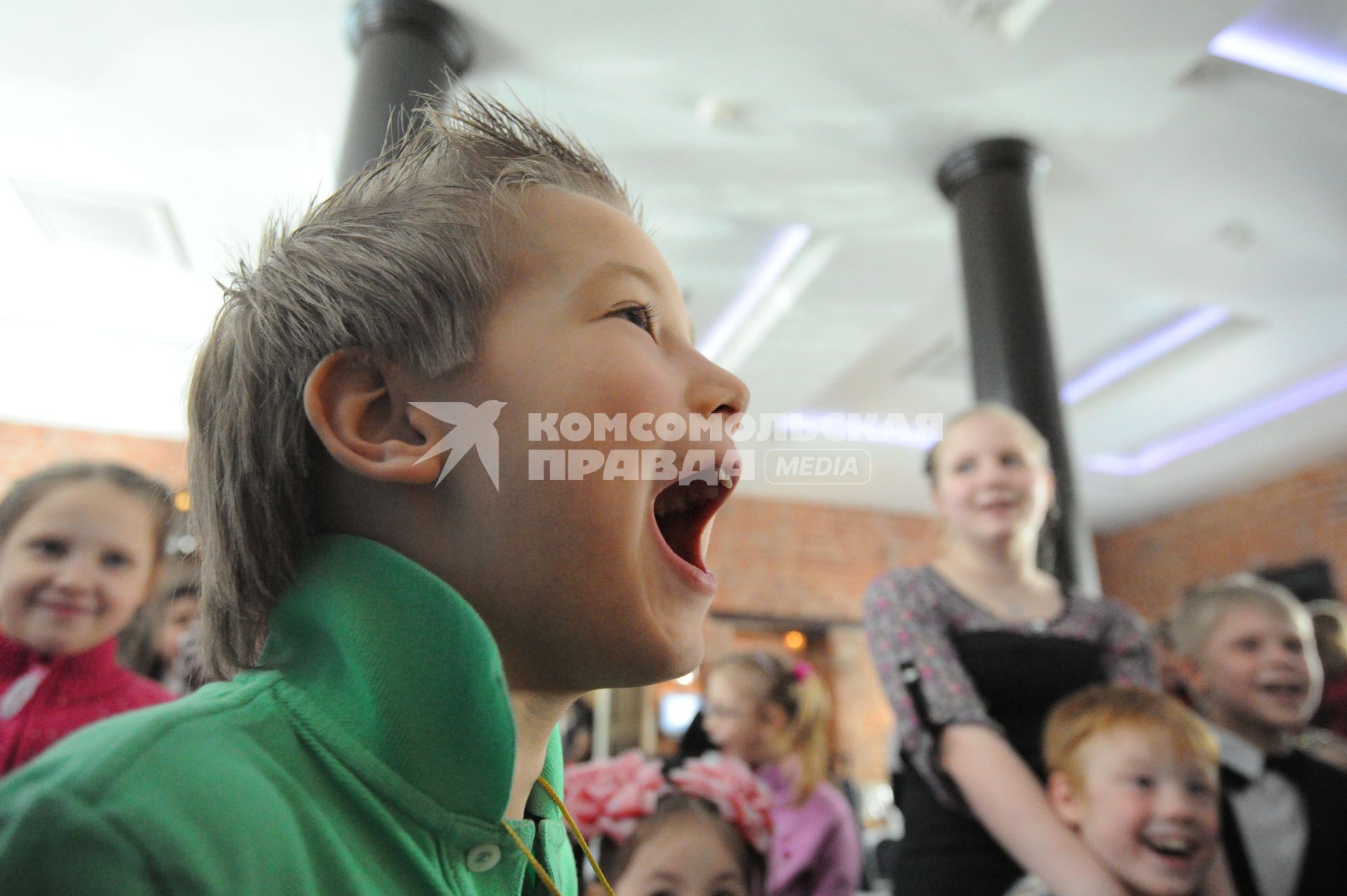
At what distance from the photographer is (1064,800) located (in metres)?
1.26

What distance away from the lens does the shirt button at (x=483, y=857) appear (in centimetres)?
47

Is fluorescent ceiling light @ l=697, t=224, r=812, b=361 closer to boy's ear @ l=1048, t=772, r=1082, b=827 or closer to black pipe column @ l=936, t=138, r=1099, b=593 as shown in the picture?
black pipe column @ l=936, t=138, r=1099, b=593

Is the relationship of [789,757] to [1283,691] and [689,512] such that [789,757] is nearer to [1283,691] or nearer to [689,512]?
[1283,691]

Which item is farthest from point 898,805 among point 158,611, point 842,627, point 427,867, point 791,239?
point 842,627

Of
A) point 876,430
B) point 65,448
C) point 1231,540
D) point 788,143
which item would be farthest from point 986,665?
point 1231,540

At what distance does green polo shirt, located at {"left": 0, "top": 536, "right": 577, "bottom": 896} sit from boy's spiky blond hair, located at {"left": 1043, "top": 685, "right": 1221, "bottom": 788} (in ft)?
3.30

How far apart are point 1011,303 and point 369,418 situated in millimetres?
2587

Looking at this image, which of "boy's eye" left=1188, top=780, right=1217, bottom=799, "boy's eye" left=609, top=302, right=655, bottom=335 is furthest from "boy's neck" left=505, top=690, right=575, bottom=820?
→ "boy's eye" left=1188, top=780, right=1217, bottom=799

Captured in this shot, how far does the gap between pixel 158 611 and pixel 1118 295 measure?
4.25 meters

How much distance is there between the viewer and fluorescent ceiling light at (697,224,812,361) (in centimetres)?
362

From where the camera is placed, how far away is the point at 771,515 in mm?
6762

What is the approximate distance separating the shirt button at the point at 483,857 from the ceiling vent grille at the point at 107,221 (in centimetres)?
354

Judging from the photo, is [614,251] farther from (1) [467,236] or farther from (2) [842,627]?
(2) [842,627]

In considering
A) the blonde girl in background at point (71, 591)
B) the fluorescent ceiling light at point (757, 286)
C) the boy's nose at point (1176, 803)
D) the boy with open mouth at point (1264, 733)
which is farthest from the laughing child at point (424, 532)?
the fluorescent ceiling light at point (757, 286)
